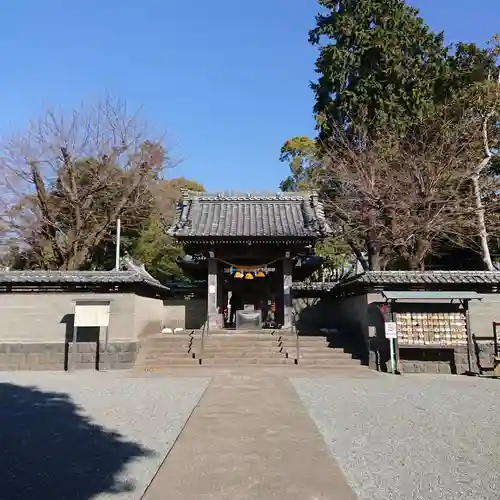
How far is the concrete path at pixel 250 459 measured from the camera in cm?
392

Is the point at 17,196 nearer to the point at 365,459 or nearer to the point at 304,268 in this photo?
the point at 304,268

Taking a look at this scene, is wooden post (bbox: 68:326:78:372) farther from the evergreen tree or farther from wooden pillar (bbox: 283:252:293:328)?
the evergreen tree

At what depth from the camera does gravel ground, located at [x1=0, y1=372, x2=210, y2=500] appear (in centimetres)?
413

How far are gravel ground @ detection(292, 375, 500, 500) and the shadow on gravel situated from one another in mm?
2461

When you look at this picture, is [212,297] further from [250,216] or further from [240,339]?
[250,216]

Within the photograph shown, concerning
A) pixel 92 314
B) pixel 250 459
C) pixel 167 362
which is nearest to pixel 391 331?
pixel 167 362

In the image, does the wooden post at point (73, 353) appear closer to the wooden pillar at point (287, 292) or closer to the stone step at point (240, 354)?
the stone step at point (240, 354)

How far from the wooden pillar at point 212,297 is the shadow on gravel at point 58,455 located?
889cm

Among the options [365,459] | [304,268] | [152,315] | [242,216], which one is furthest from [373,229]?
[365,459]

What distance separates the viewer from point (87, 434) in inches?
234

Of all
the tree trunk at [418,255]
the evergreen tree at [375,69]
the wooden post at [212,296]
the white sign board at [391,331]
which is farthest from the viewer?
the evergreen tree at [375,69]

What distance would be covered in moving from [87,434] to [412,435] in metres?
4.47

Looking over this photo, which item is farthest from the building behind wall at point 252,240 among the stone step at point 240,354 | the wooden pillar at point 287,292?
the stone step at point 240,354

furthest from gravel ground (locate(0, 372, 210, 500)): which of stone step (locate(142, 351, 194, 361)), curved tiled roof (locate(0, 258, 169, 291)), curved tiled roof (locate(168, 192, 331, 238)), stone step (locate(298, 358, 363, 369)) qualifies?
curved tiled roof (locate(168, 192, 331, 238))
